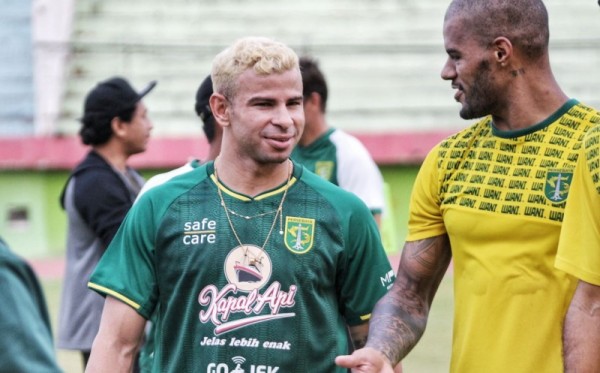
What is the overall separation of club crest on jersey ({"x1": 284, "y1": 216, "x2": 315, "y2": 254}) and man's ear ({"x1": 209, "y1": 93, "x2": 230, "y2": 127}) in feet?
1.39

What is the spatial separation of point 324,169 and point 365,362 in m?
3.35

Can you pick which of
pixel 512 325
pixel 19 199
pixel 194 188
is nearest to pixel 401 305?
pixel 512 325

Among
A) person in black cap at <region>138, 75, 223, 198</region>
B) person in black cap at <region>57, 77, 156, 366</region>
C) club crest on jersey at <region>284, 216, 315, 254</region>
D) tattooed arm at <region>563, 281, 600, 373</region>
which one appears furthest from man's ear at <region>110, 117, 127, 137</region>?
tattooed arm at <region>563, 281, 600, 373</region>

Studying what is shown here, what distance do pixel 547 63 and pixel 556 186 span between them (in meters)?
0.46

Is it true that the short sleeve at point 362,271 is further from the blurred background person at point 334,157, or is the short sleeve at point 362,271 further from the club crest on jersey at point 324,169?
the club crest on jersey at point 324,169

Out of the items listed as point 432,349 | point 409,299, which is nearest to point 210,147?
point 409,299

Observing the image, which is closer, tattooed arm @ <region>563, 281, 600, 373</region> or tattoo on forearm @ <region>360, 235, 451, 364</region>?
tattooed arm @ <region>563, 281, 600, 373</region>

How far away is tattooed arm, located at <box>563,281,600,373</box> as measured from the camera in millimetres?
4043

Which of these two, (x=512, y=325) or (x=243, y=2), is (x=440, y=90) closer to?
(x=243, y=2)

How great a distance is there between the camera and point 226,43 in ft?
64.1

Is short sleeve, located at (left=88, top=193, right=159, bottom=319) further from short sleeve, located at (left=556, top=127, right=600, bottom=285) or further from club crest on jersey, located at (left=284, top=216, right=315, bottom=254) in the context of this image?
short sleeve, located at (left=556, top=127, right=600, bottom=285)

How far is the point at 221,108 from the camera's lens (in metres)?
4.73

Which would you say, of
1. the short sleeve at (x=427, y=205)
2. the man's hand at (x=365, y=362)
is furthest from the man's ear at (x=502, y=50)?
the man's hand at (x=365, y=362)

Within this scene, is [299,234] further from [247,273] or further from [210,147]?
[210,147]
